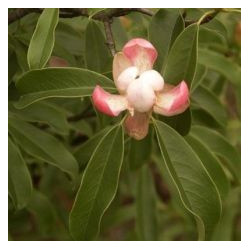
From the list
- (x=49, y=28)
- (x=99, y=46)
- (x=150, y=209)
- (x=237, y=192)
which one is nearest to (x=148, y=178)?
(x=150, y=209)

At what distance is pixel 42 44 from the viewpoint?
2.86ft

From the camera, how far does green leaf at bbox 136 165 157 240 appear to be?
4.86 ft

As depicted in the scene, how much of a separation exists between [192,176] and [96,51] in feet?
1.00

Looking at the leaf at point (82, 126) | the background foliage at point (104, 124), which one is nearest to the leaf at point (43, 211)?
the background foliage at point (104, 124)

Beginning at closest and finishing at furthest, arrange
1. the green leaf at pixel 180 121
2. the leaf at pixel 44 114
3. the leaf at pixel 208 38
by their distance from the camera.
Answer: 1. the green leaf at pixel 180 121
2. the leaf at pixel 44 114
3. the leaf at pixel 208 38

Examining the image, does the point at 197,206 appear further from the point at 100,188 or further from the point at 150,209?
the point at 150,209

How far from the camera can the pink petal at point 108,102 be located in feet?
2.65

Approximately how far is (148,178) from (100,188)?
26.0 inches

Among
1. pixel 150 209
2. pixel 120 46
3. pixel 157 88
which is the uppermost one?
pixel 120 46

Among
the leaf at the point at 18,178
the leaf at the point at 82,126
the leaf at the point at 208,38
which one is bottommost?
the leaf at the point at 18,178

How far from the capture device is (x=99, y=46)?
41.1 inches

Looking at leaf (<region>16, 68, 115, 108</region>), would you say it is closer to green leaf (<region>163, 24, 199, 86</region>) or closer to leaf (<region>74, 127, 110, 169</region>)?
green leaf (<region>163, 24, 199, 86</region>)

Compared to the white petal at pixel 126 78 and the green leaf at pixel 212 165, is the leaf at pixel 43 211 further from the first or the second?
the white petal at pixel 126 78

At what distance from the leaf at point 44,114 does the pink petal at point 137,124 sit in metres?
0.32
